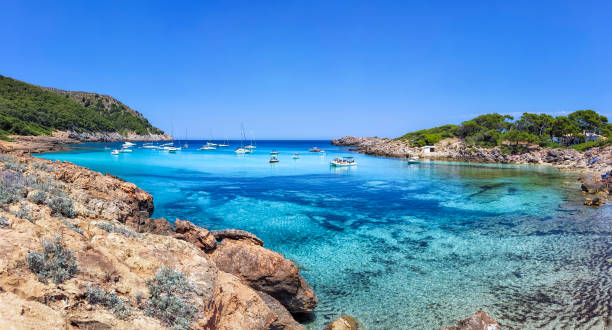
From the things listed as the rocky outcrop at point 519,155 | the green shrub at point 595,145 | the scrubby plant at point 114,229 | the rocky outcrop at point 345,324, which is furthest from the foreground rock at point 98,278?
the green shrub at point 595,145

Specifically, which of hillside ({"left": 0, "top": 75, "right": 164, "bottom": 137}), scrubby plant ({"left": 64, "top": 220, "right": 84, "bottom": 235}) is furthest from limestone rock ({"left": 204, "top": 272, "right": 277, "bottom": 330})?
hillside ({"left": 0, "top": 75, "right": 164, "bottom": 137})

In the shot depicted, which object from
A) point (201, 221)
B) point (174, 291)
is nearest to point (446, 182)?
point (201, 221)

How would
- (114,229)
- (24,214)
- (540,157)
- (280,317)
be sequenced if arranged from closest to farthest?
(24,214), (114,229), (280,317), (540,157)

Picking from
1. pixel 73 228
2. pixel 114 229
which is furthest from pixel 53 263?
pixel 114 229

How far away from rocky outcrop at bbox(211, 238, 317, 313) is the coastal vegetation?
89422 millimetres

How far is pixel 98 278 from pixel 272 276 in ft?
18.9

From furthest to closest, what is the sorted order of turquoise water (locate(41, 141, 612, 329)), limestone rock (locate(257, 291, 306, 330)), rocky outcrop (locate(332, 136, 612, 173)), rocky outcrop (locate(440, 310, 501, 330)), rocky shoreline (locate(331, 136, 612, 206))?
rocky outcrop (locate(332, 136, 612, 173)), rocky shoreline (locate(331, 136, 612, 206)), turquoise water (locate(41, 141, 612, 329)), limestone rock (locate(257, 291, 306, 330)), rocky outcrop (locate(440, 310, 501, 330))

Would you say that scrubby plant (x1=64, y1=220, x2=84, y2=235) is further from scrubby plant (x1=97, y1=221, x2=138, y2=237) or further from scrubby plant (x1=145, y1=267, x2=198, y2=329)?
scrubby plant (x1=145, y1=267, x2=198, y2=329)

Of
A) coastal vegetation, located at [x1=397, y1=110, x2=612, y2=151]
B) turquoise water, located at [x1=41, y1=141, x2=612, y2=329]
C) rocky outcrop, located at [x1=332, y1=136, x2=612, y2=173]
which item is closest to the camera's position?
turquoise water, located at [x1=41, y1=141, x2=612, y2=329]

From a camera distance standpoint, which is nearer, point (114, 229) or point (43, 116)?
point (114, 229)

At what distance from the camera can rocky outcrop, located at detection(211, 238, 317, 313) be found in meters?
10.5

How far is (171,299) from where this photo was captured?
597 centimetres

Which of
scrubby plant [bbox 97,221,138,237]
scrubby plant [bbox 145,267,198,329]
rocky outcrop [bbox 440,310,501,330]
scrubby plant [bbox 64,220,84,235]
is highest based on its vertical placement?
scrubby plant [bbox 64,220,84,235]

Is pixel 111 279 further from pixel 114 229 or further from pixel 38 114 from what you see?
pixel 38 114
